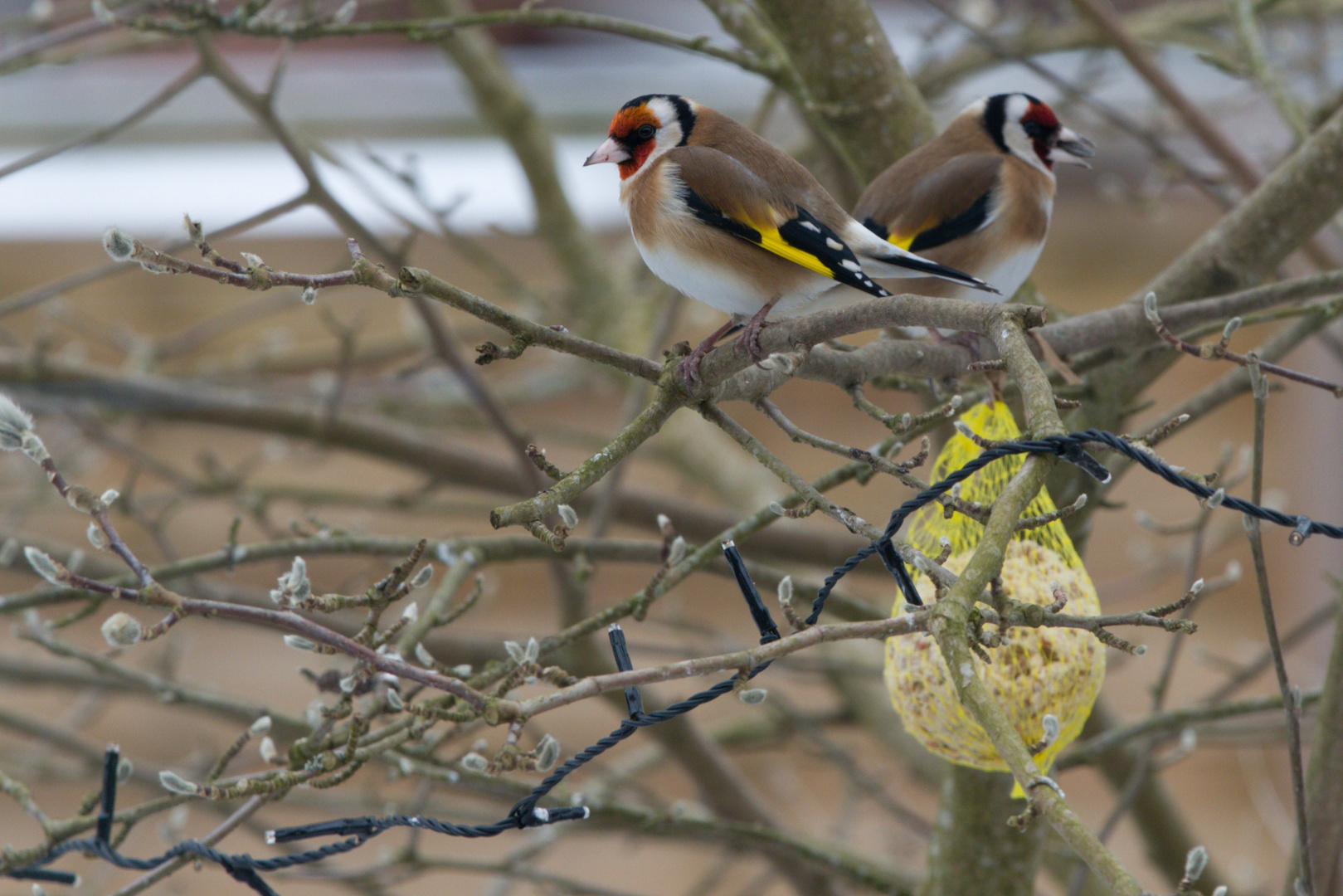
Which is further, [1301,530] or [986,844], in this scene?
[986,844]

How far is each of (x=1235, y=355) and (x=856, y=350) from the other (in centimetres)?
29

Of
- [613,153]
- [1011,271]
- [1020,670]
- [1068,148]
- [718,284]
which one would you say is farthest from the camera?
[1068,148]

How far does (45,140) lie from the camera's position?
407 centimetres

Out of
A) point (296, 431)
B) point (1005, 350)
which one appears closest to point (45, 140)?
point (296, 431)

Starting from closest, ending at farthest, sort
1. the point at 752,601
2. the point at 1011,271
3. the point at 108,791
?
the point at 752,601
the point at 108,791
the point at 1011,271

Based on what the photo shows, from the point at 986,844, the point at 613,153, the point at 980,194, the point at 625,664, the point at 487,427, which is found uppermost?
the point at 487,427

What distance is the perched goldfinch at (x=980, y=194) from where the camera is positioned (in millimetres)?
1343

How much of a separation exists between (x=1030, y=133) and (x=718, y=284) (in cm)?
61

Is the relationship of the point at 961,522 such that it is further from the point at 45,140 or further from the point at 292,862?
the point at 45,140

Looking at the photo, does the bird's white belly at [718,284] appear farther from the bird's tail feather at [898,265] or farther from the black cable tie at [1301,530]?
the black cable tie at [1301,530]

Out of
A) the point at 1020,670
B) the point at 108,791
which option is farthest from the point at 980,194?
the point at 108,791

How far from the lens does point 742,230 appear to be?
44.0 inches

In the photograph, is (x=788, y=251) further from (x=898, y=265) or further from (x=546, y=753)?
(x=546, y=753)

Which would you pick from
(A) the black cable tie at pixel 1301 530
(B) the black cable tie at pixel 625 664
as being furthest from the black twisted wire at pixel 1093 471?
A: (B) the black cable tie at pixel 625 664
